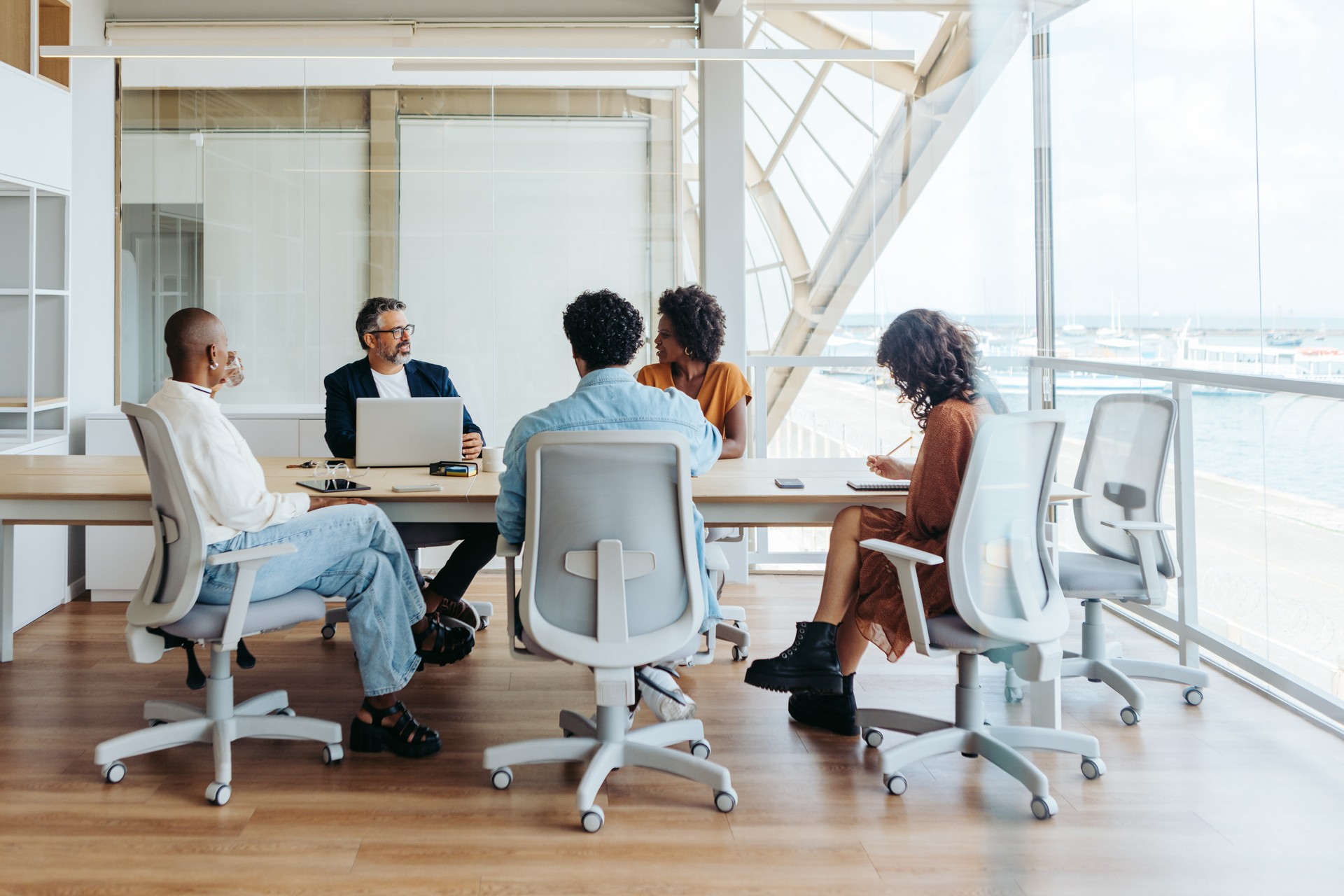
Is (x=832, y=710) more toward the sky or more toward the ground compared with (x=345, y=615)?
more toward the ground

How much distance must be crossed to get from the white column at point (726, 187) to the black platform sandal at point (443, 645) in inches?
60.0

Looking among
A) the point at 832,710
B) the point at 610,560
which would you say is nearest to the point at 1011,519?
the point at 610,560

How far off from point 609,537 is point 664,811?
659 millimetres

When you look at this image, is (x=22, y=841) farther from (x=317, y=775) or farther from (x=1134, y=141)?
(x=1134, y=141)

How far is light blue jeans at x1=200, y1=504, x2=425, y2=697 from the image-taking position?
243 centimetres

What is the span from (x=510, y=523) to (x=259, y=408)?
2.89m

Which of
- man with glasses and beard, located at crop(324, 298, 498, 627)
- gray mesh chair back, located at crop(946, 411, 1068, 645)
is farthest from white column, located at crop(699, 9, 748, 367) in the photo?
gray mesh chair back, located at crop(946, 411, 1068, 645)

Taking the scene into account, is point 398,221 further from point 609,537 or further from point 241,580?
point 609,537

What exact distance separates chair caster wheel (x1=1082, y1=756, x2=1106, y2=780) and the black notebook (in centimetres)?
77

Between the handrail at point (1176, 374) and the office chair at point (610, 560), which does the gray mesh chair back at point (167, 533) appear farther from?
the handrail at point (1176, 374)

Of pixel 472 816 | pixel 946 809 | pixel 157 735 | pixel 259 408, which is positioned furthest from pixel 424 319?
pixel 946 809

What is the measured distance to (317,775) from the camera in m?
2.54

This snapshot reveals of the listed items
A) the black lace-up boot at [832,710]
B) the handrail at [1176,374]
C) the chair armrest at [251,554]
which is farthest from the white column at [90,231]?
the handrail at [1176,374]

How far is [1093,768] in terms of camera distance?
2461mm
